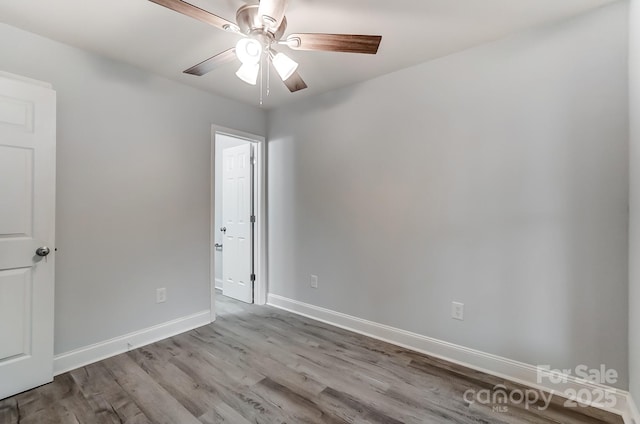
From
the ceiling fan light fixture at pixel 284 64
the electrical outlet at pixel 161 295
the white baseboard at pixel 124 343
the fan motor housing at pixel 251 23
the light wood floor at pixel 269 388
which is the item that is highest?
the fan motor housing at pixel 251 23

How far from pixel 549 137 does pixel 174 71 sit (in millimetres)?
2997

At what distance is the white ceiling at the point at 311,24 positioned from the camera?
5.88 ft

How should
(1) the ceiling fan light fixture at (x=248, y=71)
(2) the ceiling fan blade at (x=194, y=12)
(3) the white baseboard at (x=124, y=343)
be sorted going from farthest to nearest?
(3) the white baseboard at (x=124, y=343)
(1) the ceiling fan light fixture at (x=248, y=71)
(2) the ceiling fan blade at (x=194, y=12)

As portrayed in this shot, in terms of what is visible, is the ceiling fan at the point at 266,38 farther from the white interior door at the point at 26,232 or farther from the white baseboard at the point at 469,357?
the white baseboard at the point at 469,357

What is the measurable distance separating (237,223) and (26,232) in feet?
7.01

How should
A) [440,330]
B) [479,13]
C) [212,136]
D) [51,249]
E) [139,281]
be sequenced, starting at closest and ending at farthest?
1. [479,13]
2. [51,249]
3. [440,330]
4. [139,281]
5. [212,136]

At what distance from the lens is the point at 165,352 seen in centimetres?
248

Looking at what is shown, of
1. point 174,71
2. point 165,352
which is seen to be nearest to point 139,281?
point 165,352

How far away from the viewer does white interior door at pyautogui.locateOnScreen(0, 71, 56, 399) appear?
6.15ft

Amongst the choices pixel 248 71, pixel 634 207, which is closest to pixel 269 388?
pixel 248 71

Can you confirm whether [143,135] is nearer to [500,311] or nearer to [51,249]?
[51,249]

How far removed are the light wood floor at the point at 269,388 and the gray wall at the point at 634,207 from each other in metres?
0.42

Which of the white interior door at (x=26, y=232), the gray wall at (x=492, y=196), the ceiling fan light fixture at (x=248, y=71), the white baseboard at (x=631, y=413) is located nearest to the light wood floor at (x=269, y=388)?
the white baseboard at (x=631, y=413)

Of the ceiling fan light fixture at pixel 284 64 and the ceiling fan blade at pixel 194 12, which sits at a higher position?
the ceiling fan blade at pixel 194 12
